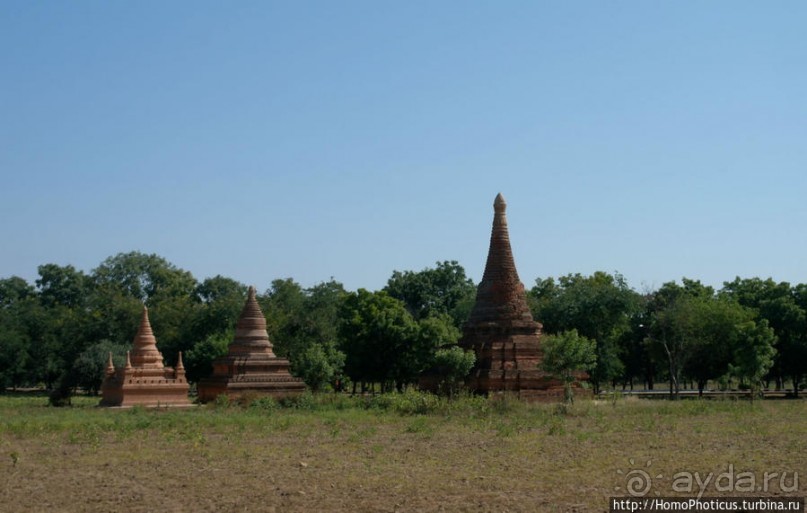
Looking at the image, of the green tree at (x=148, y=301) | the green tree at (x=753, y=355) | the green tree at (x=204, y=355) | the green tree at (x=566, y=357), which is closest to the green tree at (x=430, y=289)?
the green tree at (x=148, y=301)

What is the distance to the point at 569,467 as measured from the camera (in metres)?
18.1

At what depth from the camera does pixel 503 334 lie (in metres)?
41.8

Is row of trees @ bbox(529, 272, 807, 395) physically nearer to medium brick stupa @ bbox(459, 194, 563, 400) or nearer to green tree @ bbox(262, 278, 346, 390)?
medium brick stupa @ bbox(459, 194, 563, 400)

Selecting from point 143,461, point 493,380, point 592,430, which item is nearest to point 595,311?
point 493,380

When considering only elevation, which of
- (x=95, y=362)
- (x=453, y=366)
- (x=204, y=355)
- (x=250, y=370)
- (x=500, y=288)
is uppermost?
(x=500, y=288)

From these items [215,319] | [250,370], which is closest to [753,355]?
[250,370]

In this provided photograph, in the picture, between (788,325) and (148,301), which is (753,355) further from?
(148,301)

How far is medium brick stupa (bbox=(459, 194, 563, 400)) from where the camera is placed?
1570 inches

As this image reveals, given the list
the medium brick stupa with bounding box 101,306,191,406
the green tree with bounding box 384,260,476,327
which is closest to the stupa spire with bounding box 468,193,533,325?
the medium brick stupa with bounding box 101,306,191,406

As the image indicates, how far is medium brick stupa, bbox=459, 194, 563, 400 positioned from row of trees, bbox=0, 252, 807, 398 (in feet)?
5.88

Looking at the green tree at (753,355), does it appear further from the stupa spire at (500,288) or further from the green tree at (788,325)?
the stupa spire at (500,288)

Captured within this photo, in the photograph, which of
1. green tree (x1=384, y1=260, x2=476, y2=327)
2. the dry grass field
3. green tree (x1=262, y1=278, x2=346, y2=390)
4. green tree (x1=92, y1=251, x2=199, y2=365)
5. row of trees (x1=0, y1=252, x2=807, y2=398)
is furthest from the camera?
green tree (x1=384, y1=260, x2=476, y2=327)

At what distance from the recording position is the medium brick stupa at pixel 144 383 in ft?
139

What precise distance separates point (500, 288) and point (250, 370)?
12129 mm
